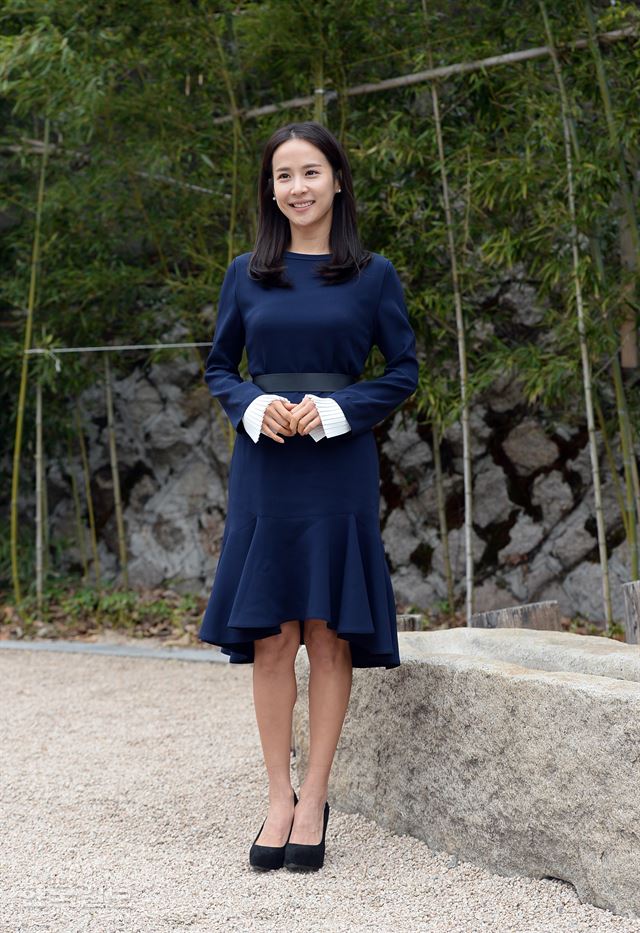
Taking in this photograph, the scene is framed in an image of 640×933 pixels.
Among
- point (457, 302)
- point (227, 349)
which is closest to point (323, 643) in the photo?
point (227, 349)

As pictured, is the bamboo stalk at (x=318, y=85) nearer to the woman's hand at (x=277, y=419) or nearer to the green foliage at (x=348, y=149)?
the green foliage at (x=348, y=149)

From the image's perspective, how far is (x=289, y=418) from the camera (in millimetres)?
2053

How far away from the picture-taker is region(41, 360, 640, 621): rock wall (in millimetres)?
5379

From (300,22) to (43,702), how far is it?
2.84 m

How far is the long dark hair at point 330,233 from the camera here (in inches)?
85.5

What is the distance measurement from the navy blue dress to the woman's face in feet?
0.31

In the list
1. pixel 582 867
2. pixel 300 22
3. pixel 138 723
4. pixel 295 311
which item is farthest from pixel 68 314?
pixel 582 867

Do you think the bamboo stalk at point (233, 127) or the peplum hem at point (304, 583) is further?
the bamboo stalk at point (233, 127)

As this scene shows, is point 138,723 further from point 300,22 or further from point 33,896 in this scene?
point 300,22

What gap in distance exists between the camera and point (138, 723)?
369 centimetres

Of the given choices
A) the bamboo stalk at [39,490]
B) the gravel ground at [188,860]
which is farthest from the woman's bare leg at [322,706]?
the bamboo stalk at [39,490]

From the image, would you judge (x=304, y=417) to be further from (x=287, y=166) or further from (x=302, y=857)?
(x=302, y=857)

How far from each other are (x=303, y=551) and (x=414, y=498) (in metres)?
3.66

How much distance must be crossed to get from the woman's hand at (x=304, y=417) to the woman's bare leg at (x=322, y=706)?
40 centimetres
